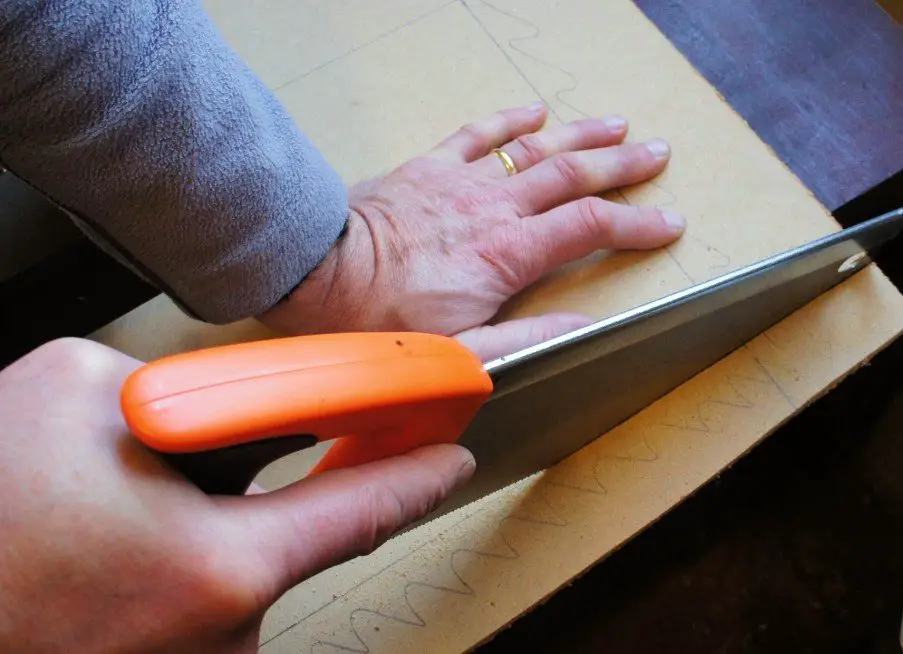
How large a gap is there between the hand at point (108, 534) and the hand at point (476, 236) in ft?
0.90

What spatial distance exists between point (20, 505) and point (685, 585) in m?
0.99

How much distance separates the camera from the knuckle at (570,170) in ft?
2.41

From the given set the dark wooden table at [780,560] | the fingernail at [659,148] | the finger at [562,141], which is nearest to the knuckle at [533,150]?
the finger at [562,141]

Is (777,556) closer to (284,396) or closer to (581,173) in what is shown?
(581,173)

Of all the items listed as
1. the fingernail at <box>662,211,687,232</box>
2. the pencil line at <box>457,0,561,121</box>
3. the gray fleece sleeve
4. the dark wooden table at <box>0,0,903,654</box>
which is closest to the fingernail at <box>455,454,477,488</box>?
the gray fleece sleeve

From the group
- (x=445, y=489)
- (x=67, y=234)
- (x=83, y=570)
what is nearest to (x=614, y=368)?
(x=445, y=489)

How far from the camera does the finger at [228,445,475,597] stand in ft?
1.37

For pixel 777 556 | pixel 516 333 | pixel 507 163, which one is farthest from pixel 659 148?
pixel 777 556

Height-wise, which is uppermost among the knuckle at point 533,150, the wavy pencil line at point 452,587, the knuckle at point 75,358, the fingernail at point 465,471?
the knuckle at point 75,358

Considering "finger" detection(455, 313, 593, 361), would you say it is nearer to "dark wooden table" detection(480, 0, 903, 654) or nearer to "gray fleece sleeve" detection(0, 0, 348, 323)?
"gray fleece sleeve" detection(0, 0, 348, 323)

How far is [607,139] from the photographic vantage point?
0.77 meters

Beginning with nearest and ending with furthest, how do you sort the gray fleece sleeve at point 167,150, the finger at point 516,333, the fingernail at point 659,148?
1. the gray fleece sleeve at point 167,150
2. the finger at point 516,333
3. the fingernail at point 659,148

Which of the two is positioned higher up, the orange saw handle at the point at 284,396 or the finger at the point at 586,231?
the orange saw handle at the point at 284,396

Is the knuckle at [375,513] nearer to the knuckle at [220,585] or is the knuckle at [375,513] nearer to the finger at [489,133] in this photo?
the knuckle at [220,585]
